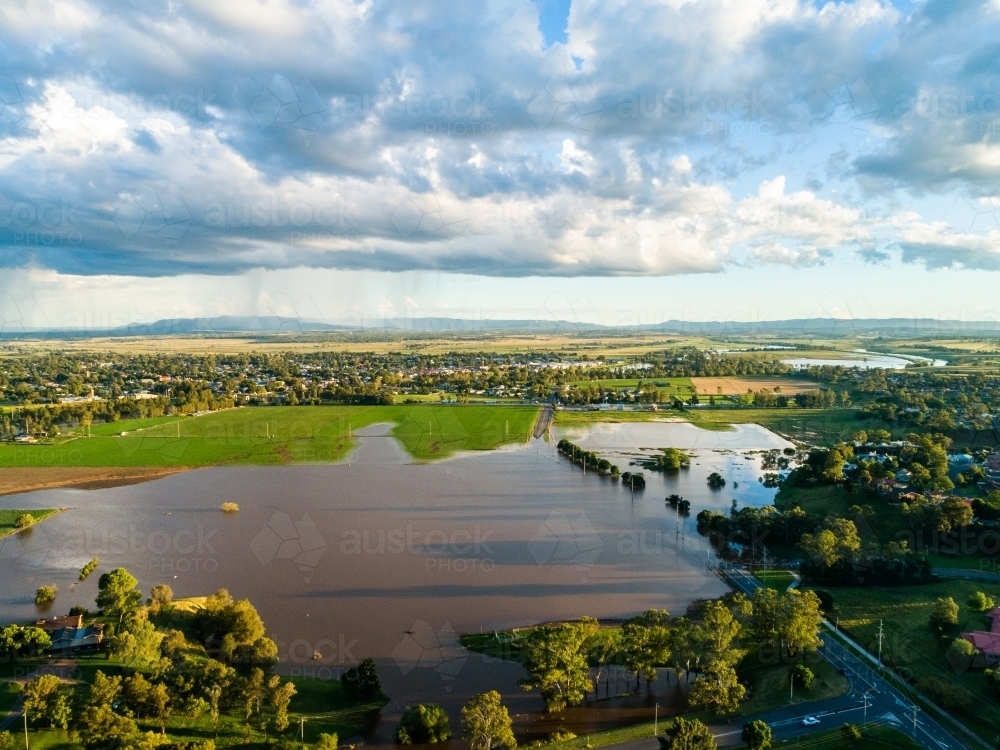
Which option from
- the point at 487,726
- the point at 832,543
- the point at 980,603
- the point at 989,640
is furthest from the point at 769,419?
the point at 487,726

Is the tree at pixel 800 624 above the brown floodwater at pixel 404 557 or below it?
above

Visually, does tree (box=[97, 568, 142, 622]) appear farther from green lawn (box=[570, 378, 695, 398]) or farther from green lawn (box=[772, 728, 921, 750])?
green lawn (box=[570, 378, 695, 398])

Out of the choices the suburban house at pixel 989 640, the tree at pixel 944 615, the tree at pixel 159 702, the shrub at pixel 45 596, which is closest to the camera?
the tree at pixel 159 702

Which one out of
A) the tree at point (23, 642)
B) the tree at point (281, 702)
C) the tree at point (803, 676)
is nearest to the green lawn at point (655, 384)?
the tree at point (803, 676)

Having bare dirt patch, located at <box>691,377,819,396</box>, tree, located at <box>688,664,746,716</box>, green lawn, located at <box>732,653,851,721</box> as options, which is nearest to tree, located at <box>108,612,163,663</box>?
tree, located at <box>688,664,746,716</box>

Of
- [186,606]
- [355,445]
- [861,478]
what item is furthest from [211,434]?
[861,478]

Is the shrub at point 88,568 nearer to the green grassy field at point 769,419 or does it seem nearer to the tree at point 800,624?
the tree at point 800,624

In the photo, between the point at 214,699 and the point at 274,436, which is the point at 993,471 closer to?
the point at 214,699

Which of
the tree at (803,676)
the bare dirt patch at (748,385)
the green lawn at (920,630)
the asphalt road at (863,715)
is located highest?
the bare dirt patch at (748,385)
